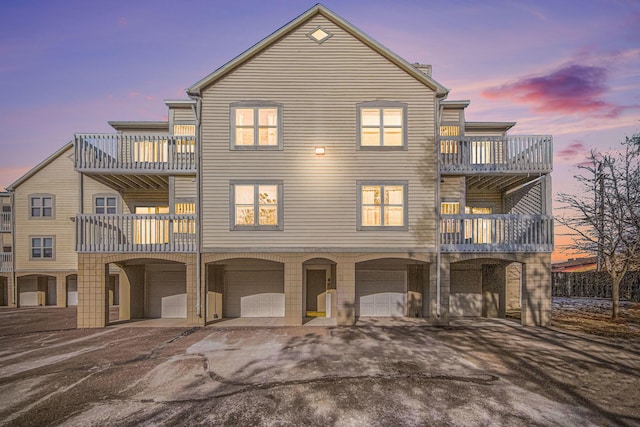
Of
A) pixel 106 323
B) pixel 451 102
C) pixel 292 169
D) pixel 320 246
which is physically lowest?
pixel 106 323

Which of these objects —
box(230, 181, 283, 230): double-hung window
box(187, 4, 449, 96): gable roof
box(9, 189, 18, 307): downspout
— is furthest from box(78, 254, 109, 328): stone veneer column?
box(9, 189, 18, 307): downspout

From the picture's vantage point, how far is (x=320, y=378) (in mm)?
7480

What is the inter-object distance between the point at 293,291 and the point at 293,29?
10463 mm

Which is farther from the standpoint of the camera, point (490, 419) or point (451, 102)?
point (451, 102)

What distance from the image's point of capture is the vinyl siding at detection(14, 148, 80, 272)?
19750 millimetres

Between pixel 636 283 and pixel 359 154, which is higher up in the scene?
pixel 359 154

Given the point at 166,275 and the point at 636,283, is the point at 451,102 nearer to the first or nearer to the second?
the point at 166,275

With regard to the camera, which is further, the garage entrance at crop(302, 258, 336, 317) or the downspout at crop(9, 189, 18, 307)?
the downspout at crop(9, 189, 18, 307)

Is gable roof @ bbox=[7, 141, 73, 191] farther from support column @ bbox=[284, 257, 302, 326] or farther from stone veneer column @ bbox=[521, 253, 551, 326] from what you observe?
stone veneer column @ bbox=[521, 253, 551, 326]

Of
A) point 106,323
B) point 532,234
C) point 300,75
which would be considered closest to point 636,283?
point 532,234

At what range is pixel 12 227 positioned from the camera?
19797 mm

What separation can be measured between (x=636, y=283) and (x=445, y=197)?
16371 mm

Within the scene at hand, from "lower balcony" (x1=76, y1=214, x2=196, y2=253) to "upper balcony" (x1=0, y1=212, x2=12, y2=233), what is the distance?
13.0 m

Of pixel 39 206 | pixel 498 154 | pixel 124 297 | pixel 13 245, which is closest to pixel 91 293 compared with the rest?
pixel 124 297
